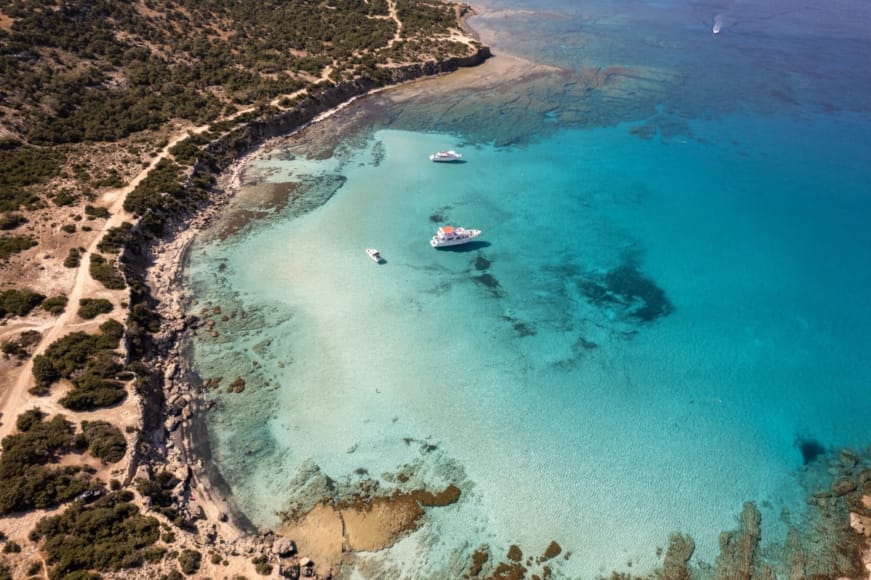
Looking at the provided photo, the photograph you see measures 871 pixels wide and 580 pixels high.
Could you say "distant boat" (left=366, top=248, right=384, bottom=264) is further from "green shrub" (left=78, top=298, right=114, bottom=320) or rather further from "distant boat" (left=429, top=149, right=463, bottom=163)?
"green shrub" (left=78, top=298, right=114, bottom=320)

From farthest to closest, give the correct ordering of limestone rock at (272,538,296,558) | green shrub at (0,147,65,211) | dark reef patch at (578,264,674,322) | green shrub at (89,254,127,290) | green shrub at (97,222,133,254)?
green shrub at (0,147,65,211)
dark reef patch at (578,264,674,322)
green shrub at (97,222,133,254)
green shrub at (89,254,127,290)
limestone rock at (272,538,296,558)

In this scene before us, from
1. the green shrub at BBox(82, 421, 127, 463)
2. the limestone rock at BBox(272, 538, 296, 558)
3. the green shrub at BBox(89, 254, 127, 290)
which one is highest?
the green shrub at BBox(89, 254, 127, 290)

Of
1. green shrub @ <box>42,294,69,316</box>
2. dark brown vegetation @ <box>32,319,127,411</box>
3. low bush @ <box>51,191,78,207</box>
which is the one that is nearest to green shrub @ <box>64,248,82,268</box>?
green shrub @ <box>42,294,69,316</box>

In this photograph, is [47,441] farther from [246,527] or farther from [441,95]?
[441,95]

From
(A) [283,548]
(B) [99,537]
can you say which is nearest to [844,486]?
(A) [283,548]

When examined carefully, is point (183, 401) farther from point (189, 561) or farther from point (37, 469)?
point (189, 561)

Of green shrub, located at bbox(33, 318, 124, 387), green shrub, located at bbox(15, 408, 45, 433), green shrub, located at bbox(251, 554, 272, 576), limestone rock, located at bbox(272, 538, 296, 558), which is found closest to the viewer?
green shrub, located at bbox(251, 554, 272, 576)
